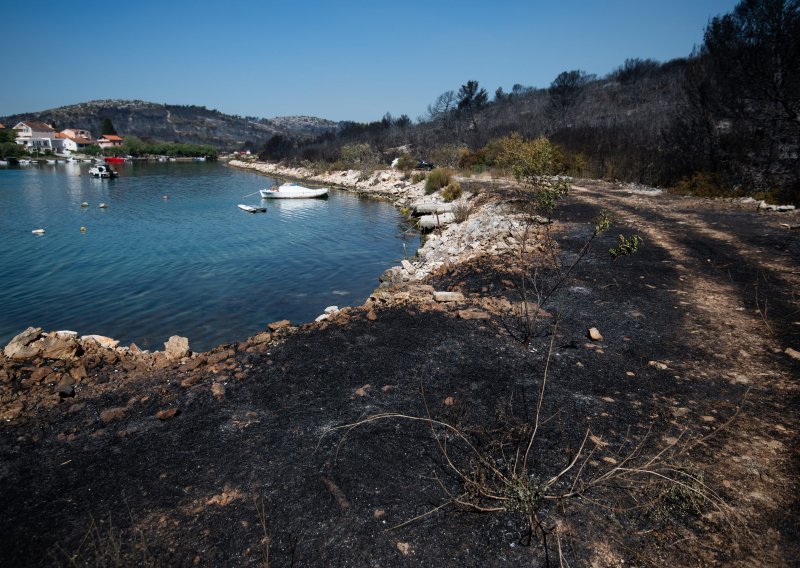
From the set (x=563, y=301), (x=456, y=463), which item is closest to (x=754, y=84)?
(x=563, y=301)

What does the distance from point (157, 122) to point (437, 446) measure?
671ft

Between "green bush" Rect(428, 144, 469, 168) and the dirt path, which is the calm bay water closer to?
the dirt path

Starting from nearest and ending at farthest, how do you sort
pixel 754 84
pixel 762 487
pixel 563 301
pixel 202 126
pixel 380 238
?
pixel 762 487 < pixel 563 301 < pixel 754 84 < pixel 380 238 < pixel 202 126

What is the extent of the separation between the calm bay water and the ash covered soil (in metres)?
4.93

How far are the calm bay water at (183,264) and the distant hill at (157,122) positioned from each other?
11674 centimetres

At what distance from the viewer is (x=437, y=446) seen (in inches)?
150

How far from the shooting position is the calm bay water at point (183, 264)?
10.7 m

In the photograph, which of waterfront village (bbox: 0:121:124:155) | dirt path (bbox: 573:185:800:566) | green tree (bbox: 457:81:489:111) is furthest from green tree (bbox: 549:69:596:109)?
waterfront village (bbox: 0:121:124:155)

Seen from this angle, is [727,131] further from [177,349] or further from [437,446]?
[177,349]

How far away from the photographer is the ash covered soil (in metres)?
2.84

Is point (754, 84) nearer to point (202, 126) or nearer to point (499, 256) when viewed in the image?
point (499, 256)

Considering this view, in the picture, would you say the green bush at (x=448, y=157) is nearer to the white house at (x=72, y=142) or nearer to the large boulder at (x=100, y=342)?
the large boulder at (x=100, y=342)

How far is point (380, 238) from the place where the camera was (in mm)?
20750

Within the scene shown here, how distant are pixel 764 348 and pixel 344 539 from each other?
18.1 ft
